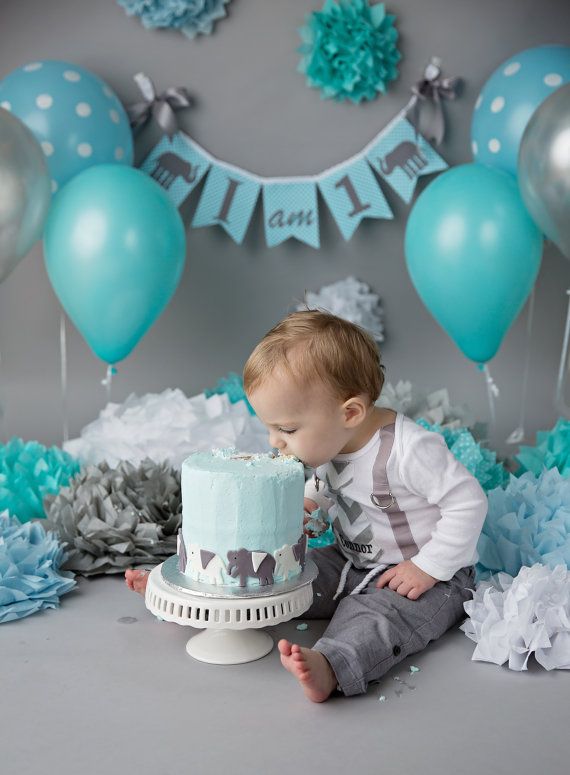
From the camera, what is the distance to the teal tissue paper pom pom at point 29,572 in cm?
148

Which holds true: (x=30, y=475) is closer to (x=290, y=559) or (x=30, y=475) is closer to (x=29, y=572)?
(x=29, y=572)

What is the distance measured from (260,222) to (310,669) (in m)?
1.96

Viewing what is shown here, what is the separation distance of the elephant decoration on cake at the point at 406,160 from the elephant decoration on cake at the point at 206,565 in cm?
173

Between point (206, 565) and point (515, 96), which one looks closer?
point (206, 565)

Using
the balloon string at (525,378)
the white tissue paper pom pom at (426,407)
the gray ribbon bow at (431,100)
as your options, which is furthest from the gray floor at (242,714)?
the gray ribbon bow at (431,100)

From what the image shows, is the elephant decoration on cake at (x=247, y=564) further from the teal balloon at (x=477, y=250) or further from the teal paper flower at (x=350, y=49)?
the teal paper flower at (x=350, y=49)

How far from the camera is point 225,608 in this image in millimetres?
1227

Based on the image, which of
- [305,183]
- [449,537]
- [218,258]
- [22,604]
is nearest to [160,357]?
[218,258]

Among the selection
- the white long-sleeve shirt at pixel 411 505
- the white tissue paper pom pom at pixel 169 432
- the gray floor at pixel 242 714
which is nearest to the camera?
the gray floor at pixel 242 714

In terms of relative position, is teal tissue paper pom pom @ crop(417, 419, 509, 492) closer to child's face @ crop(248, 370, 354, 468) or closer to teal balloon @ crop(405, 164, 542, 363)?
teal balloon @ crop(405, 164, 542, 363)

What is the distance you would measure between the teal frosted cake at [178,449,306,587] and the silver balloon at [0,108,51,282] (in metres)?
0.94

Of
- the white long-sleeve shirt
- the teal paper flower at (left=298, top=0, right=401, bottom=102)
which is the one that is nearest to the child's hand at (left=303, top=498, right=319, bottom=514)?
the white long-sleeve shirt

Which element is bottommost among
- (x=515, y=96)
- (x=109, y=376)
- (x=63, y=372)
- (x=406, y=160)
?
(x=63, y=372)

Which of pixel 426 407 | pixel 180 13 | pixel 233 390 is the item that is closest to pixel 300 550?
Answer: pixel 426 407
